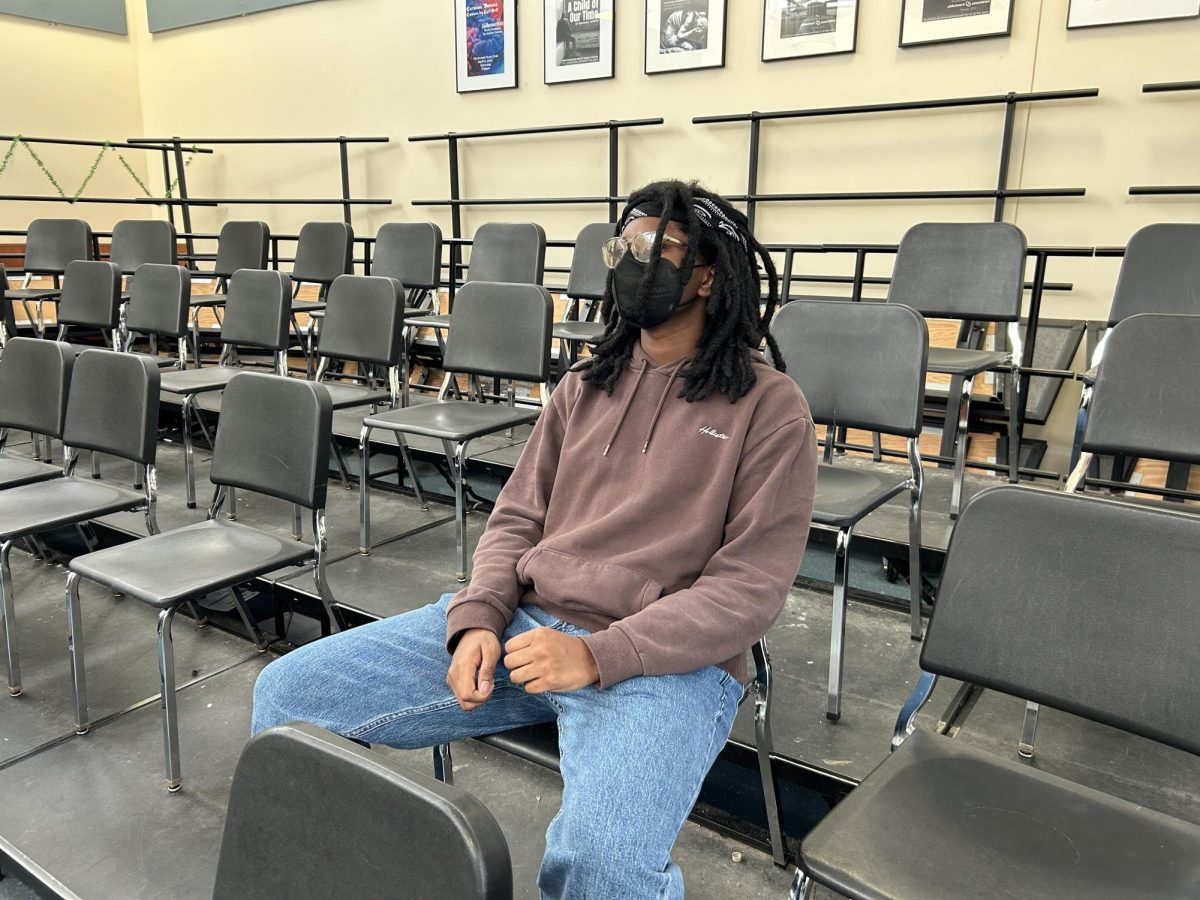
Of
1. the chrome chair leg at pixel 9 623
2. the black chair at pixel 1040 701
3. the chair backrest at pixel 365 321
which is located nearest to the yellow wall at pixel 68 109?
the chair backrest at pixel 365 321

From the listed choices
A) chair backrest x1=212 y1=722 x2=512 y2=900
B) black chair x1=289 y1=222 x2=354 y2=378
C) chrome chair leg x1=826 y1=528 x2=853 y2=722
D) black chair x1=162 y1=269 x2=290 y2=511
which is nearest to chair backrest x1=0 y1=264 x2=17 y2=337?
black chair x1=289 y1=222 x2=354 y2=378

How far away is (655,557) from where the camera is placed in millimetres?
1170

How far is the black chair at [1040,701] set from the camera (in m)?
0.86

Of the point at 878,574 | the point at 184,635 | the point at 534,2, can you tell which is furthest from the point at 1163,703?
the point at 534,2

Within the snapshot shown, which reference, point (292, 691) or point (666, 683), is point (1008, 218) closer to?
point (666, 683)

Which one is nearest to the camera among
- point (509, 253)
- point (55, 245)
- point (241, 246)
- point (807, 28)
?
point (509, 253)

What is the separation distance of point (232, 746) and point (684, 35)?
→ 4132 millimetres

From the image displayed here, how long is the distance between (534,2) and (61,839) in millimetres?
4911

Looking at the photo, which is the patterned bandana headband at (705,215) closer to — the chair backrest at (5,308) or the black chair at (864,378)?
the black chair at (864,378)

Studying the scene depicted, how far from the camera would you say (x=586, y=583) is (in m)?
1.19

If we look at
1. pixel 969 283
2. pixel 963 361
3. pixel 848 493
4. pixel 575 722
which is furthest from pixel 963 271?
pixel 575 722

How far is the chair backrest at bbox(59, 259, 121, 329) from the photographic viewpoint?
12.1ft

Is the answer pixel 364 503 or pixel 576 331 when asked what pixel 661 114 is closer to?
pixel 576 331

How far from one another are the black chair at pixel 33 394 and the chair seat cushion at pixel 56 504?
0.37 feet
